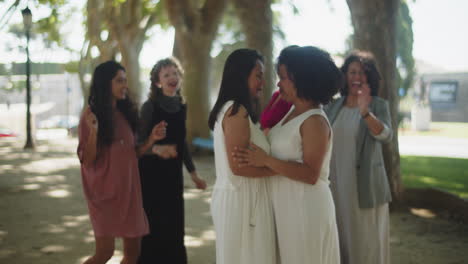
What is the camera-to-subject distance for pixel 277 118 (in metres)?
3.54

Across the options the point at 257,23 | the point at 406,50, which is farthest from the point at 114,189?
the point at 406,50

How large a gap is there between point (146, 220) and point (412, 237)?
4.22 m

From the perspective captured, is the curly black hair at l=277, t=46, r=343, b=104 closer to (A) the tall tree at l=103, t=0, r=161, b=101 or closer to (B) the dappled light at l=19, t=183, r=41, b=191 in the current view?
(B) the dappled light at l=19, t=183, r=41, b=191

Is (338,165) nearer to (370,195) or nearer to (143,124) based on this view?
(370,195)

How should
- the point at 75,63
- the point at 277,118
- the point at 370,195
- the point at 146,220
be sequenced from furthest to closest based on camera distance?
the point at 75,63, the point at 146,220, the point at 370,195, the point at 277,118

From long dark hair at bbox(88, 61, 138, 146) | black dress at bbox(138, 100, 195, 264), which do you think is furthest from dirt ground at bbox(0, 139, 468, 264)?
long dark hair at bbox(88, 61, 138, 146)

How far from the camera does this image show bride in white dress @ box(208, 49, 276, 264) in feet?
10.1

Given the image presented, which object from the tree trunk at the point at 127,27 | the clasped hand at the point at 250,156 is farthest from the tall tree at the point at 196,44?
the clasped hand at the point at 250,156

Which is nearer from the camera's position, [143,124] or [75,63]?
[143,124]

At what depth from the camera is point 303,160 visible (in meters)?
3.03

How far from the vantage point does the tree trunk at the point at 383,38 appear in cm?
812

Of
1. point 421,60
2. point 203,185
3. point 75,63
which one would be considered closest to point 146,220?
point 203,185

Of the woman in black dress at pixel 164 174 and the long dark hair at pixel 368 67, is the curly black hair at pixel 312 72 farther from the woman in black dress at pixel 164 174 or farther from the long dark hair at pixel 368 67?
the woman in black dress at pixel 164 174

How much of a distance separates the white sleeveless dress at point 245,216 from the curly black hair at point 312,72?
0.38 metres
